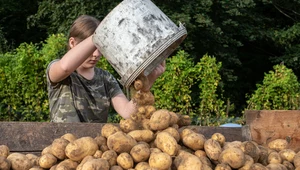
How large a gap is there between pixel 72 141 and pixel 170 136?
0.45 metres

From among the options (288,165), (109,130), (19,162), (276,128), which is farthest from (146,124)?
(276,128)

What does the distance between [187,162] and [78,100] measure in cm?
141

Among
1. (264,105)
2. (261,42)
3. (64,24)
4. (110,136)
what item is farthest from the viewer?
(261,42)

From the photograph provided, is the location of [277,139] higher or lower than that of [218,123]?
higher

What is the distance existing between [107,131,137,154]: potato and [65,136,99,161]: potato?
83mm

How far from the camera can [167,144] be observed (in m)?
2.33

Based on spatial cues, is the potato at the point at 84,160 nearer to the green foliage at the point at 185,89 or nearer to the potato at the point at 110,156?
the potato at the point at 110,156

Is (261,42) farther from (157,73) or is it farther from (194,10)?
(157,73)

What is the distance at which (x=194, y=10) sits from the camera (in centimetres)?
1136

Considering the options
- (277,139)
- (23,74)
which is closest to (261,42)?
(23,74)

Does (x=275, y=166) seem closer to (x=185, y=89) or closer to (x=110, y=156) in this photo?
(x=110, y=156)

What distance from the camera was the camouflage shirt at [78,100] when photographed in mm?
3465

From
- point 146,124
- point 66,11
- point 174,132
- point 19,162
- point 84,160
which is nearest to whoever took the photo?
point 84,160

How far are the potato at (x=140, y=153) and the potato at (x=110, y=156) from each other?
7 centimetres
